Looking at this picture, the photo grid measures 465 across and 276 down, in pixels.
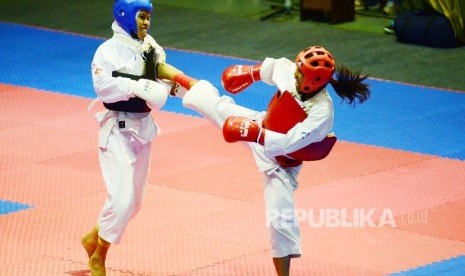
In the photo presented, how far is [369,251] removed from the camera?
9953 mm

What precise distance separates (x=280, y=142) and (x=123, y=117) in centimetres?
138

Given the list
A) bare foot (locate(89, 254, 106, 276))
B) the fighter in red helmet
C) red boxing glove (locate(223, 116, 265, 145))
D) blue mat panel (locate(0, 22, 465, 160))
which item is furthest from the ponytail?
blue mat panel (locate(0, 22, 465, 160))

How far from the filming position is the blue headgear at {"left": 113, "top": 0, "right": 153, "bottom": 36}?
870 cm

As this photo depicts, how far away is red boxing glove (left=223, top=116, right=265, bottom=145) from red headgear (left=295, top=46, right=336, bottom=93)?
49 cm

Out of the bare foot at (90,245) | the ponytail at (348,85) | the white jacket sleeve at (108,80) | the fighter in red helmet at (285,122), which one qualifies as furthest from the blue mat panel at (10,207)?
the ponytail at (348,85)

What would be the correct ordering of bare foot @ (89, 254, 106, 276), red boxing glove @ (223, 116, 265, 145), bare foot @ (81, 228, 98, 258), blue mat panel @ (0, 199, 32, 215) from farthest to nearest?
blue mat panel @ (0, 199, 32, 215)
bare foot @ (81, 228, 98, 258)
bare foot @ (89, 254, 106, 276)
red boxing glove @ (223, 116, 265, 145)

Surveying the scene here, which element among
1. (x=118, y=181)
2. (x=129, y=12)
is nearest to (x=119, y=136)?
(x=118, y=181)

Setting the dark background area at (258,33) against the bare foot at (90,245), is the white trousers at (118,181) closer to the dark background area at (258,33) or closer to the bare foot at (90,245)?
the bare foot at (90,245)

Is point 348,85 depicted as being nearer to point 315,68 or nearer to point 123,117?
point 315,68

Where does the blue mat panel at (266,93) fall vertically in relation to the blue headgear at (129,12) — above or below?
below

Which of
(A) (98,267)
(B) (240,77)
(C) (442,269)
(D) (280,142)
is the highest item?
(B) (240,77)

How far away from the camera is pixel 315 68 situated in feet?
26.8

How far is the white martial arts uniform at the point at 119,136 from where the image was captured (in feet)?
28.4

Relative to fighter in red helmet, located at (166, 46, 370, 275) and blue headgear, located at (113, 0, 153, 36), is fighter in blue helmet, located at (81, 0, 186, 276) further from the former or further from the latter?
fighter in red helmet, located at (166, 46, 370, 275)
